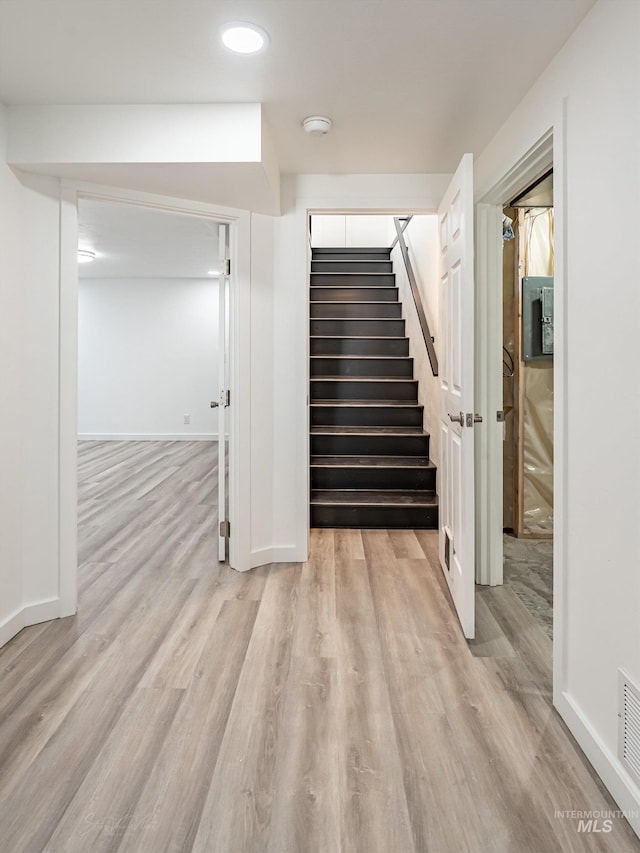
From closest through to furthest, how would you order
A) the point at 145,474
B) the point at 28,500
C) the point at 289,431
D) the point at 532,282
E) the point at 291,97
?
the point at 291,97
the point at 28,500
the point at 289,431
the point at 532,282
the point at 145,474

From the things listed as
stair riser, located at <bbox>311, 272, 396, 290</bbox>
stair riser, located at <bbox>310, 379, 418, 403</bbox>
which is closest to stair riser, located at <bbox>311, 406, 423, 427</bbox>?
stair riser, located at <bbox>310, 379, 418, 403</bbox>

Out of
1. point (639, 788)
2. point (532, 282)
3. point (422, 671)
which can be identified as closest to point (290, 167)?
point (532, 282)

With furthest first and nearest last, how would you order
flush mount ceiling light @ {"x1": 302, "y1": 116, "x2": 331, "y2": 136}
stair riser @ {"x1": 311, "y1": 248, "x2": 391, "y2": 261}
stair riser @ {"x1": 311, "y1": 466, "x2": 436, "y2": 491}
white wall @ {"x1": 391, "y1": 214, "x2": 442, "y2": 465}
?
stair riser @ {"x1": 311, "y1": 248, "x2": 391, "y2": 261}, white wall @ {"x1": 391, "y1": 214, "x2": 442, "y2": 465}, stair riser @ {"x1": 311, "y1": 466, "x2": 436, "y2": 491}, flush mount ceiling light @ {"x1": 302, "y1": 116, "x2": 331, "y2": 136}

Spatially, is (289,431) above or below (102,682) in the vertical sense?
above

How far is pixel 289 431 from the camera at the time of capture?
127 inches

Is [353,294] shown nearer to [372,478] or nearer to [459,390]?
[372,478]

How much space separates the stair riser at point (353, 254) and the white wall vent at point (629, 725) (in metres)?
5.46

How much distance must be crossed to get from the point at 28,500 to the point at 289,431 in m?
1.40

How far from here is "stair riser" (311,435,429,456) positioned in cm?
429

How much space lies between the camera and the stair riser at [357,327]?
519 centimetres

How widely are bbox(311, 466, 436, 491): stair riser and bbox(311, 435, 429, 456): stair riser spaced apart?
0.29 m

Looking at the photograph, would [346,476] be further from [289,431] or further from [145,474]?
[145,474]

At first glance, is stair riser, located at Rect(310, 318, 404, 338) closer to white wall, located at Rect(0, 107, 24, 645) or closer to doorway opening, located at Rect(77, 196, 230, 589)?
doorway opening, located at Rect(77, 196, 230, 589)

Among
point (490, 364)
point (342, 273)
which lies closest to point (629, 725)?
point (490, 364)
